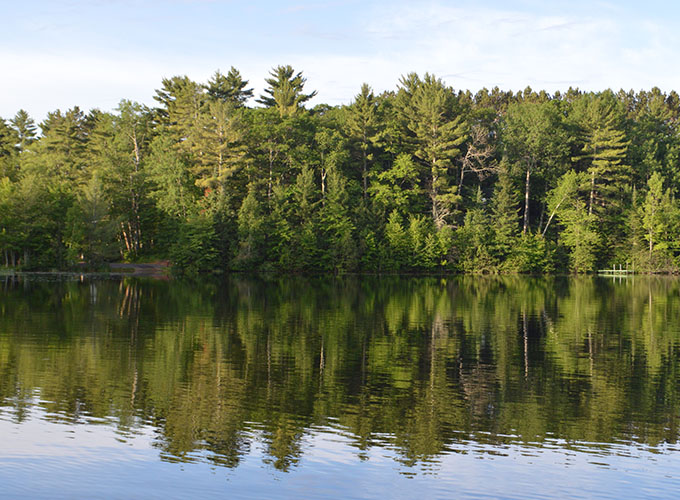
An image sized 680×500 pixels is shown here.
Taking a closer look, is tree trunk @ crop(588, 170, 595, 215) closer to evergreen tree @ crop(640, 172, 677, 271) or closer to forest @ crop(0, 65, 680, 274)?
forest @ crop(0, 65, 680, 274)

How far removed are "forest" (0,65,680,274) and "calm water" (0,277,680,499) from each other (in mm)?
43666

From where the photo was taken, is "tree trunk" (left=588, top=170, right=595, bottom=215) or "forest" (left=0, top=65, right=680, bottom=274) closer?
"forest" (left=0, top=65, right=680, bottom=274)

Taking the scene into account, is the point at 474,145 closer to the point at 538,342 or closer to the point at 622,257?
the point at 622,257

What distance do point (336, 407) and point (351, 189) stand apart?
6906 centimetres

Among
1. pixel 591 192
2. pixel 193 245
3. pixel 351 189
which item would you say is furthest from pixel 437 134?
pixel 193 245

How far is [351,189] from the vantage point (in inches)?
3322

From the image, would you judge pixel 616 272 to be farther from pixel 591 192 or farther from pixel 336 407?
pixel 336 407

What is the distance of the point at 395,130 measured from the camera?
89.0 metres

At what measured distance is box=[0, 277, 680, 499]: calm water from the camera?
11.5m

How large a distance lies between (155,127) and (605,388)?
9289cm

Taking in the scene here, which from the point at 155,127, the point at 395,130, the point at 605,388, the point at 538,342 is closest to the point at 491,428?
the point at 605,388

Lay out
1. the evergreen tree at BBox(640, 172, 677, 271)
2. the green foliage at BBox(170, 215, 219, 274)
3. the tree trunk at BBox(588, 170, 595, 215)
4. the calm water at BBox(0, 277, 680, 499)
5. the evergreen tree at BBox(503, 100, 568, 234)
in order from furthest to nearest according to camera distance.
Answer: the evergreen tree at BBox(503, 100, 568, 234) < the tree trunk at BBox(588, 170, 595, 215) < the evergreen tree at BBox(640, 172, 677, 271) < the green foliage at BBox(170, 215, 219, 274) < the calm water at BBox(0, 277, 680, 499)

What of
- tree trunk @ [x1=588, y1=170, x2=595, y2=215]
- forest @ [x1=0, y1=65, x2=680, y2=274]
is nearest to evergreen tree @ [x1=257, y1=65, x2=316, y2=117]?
forest @ [x1=0, y1=65, x2=680, y2=274]

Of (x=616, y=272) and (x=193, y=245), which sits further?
(x=616, y=272)
